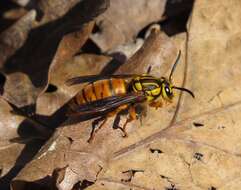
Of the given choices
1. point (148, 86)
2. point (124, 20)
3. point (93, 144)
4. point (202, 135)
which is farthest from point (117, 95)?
point (124, 20)

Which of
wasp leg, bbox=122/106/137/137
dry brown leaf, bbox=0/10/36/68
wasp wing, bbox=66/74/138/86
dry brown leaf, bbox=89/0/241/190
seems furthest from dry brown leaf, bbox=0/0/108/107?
dry brown leaf, bbox=89/0/241/190

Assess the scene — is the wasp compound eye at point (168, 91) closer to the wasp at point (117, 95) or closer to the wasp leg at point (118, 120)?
the wasp at point (117, 95)

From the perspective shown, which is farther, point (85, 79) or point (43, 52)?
point (43, 52)

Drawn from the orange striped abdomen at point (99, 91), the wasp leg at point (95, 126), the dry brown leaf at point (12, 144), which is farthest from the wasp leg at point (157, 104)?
the dry brown leaf at point (12, 144)

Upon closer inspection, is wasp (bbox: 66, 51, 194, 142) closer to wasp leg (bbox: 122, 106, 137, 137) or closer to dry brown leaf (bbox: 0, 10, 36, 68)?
wasp leg (bbox: 122, 106, 137, 137)

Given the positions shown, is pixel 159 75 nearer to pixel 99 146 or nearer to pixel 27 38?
pixel 99 146

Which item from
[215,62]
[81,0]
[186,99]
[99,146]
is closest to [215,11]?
[215,62]
